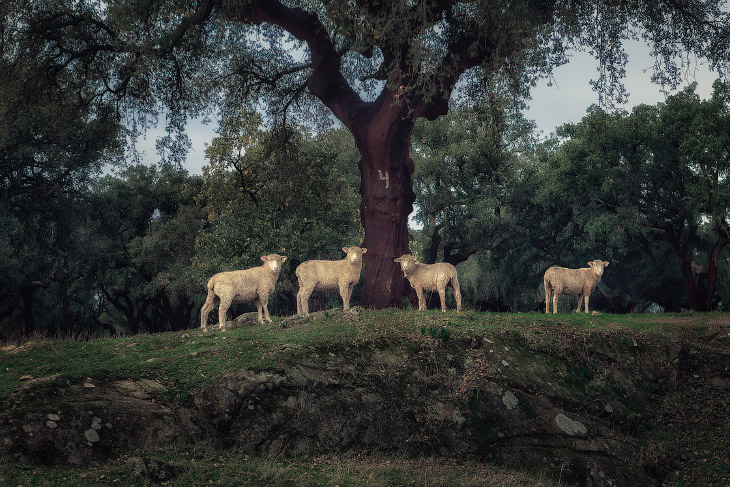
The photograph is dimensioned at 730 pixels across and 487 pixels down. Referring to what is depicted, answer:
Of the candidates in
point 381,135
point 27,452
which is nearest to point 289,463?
point 27,452

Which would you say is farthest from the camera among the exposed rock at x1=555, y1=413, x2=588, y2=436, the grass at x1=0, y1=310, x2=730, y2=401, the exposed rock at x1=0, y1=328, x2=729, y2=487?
the exposed rock at x1=555, y1=413, x2=588, y2=436

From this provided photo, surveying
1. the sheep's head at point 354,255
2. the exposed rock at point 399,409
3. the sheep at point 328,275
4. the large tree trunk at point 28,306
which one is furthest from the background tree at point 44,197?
the exposed rock at point 399,409

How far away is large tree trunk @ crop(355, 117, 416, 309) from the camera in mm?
20438

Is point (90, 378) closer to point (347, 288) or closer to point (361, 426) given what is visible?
point (361, 426)

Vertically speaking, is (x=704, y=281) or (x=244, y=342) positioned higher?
(x=704, y=281)

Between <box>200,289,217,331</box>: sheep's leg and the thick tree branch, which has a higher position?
the thick tree branch

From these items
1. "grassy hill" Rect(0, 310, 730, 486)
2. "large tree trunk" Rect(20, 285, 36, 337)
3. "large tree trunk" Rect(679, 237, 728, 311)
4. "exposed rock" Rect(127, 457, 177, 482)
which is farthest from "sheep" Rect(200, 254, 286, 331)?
"large tree trunk" Rect(679, 237, 728, 311)

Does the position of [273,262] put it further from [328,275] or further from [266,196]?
[266,196]

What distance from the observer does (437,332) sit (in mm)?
14484

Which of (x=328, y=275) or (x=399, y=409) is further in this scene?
(x=328, y=275)

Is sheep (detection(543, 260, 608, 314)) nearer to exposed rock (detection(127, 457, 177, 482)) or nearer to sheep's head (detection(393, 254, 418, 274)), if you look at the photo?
sheep's head (detection(393, 254, 418, 274))

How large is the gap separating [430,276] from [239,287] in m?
5.75

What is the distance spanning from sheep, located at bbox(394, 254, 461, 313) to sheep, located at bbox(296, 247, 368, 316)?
1427 mm

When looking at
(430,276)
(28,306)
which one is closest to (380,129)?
(430,276)
